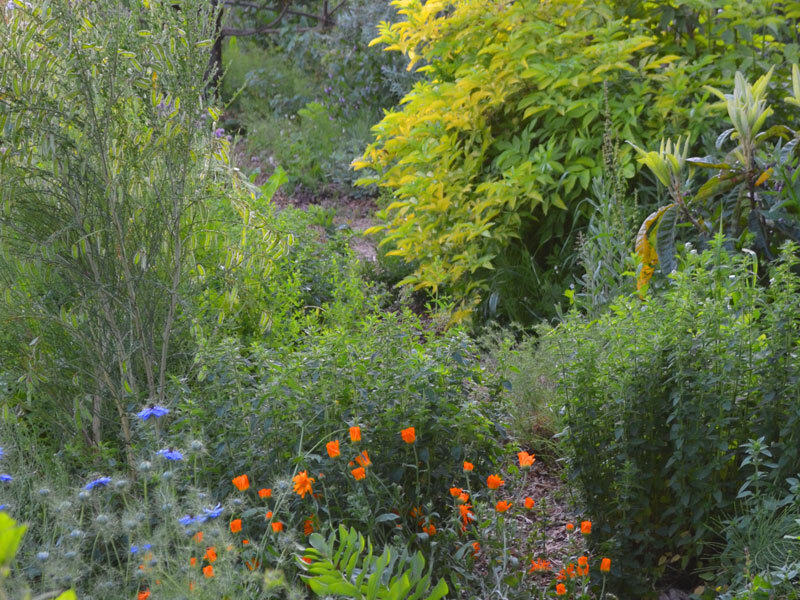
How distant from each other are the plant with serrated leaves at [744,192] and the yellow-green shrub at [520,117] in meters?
0.72

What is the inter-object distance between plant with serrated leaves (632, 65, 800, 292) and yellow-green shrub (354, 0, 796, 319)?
28.3 inches

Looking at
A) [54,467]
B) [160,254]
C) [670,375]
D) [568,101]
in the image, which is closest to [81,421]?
[54,467]

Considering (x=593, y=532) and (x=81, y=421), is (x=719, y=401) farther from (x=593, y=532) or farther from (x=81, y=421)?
(x=81, y=421)

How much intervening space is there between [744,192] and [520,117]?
1.87 metres

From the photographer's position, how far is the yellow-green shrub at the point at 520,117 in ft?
15.1

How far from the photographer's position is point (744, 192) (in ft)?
11.7

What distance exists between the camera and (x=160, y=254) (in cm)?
316

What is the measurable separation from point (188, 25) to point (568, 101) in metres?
2.48

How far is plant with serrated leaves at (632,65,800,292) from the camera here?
11.3 ft

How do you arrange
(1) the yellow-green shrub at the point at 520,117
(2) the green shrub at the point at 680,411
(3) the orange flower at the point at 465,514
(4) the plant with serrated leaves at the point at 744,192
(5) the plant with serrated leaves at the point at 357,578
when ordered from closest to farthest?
1. (5) the plant with serrated leaves at the point at 357,578
2. (3) the orange flower at the point at 465,514
3. (2) the green shrub at the point at 680,411
4. (4) the plant with serrated leaves at the point at 744,192
5. (1) the yellow-green shrub at the point at 520,117

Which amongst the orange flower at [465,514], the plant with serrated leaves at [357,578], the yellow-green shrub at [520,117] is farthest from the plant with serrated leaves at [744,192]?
the plant with serrated leaves at [357,578]

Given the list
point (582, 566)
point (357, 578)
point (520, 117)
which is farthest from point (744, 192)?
point (357, 578)

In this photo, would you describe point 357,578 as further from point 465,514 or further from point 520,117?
point 520,117

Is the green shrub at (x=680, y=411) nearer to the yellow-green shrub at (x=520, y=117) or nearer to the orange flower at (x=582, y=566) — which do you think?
the orange flower at (x=582, y=566)
